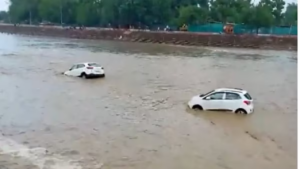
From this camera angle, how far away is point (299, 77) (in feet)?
13.0

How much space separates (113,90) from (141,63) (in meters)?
17.1

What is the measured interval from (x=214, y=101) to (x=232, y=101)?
0.77 meters

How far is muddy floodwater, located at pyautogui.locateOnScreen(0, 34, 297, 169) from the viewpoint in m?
14.3

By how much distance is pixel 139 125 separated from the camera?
731 inches

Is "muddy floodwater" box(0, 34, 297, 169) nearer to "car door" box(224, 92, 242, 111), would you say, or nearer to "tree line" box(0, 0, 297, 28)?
"car door" box(224, 92, 242, 111)

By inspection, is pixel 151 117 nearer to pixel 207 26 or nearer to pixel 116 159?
pixel 116 159

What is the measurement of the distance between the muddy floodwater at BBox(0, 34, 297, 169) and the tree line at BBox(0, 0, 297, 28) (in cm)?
4768

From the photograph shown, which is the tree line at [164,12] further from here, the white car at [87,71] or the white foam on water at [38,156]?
the white foam on water at [38,156]

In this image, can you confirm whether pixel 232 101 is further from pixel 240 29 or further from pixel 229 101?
pixel 240 29

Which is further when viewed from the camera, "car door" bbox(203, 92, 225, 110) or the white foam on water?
"car door" bbox(203, 92, 225, 110)

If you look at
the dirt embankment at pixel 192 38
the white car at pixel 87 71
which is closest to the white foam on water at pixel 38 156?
the white car at pixel 87 71

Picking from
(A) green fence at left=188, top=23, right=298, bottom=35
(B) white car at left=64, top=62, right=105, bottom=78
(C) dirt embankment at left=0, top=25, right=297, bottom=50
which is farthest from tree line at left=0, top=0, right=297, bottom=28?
(B) white car at left=64, top=62, right=105, bottom=78

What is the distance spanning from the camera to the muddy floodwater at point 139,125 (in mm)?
14281

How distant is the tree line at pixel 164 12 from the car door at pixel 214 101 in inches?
2197
